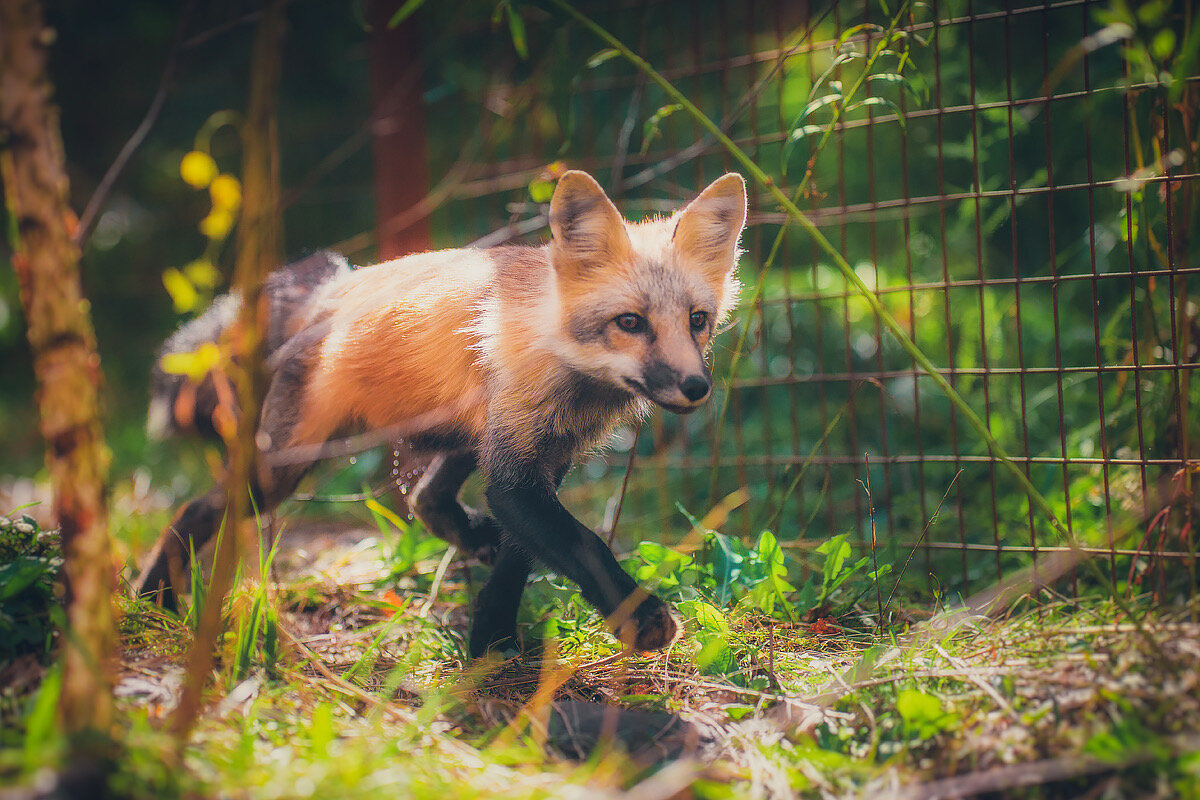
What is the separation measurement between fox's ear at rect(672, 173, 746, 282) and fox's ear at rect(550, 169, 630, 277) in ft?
0.77

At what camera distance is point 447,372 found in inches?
107

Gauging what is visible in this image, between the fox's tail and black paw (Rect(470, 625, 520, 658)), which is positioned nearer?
black paw (Rect(470, 625, 520, 658))

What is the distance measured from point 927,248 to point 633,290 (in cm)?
307

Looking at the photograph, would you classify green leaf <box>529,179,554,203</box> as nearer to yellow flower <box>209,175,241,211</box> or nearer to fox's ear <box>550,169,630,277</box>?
fox's ear <box>550,169,630,277</box>

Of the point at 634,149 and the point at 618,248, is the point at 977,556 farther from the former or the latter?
the point at 634,149

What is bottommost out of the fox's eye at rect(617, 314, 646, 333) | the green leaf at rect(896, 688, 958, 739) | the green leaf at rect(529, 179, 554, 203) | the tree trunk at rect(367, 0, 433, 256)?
the green leaf at rect(896, 688, 958, 739)

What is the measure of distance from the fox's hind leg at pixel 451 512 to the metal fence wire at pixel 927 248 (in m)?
0.49

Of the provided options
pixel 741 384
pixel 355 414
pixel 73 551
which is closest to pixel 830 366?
pixel 741 384

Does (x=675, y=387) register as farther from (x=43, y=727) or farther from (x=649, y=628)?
(x=43, y=727)

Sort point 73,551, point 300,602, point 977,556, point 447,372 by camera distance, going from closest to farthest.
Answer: point 73,551 → point 447,372 → point 300,602 → point 977,556

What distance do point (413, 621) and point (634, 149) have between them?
13.3ft

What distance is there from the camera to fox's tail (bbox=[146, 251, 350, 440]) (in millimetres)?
3113

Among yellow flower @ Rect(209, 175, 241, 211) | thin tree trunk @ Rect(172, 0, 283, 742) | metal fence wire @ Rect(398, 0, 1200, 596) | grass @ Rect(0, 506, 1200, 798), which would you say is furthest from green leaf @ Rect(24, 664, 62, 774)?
metal fence wire @ Rect(398, 0, 1200, 596)

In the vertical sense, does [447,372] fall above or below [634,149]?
below
